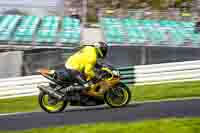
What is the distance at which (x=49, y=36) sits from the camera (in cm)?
2488

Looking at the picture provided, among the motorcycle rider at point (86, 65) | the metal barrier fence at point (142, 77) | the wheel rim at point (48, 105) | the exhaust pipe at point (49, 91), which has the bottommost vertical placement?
the metal barrier fence at point (142, 77)

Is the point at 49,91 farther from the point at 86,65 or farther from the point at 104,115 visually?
the point at 104,115

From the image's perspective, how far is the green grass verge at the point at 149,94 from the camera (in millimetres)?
14238

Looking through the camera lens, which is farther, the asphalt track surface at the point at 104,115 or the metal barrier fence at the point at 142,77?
the metal barrier fence at the point at 142,77

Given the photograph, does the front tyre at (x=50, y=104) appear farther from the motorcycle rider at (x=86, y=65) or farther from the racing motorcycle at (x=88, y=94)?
the motorcycle rider at (x=86, y=65)

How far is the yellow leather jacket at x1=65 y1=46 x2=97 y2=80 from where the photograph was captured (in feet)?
39.8

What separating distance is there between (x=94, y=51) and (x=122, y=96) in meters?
1.18

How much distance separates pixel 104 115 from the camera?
11.0 meters

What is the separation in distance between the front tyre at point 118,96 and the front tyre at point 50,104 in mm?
986

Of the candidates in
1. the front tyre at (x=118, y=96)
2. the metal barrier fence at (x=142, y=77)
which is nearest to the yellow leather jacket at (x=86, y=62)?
the front tyre at (x=118, y=96)

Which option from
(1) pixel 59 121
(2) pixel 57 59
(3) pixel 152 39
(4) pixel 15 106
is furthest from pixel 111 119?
(3) pixel 152 39

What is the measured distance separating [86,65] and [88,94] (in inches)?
25.6

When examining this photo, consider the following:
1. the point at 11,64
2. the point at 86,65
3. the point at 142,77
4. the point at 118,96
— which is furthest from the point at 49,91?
the point at 11,64

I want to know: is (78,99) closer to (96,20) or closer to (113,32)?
(113,32)
